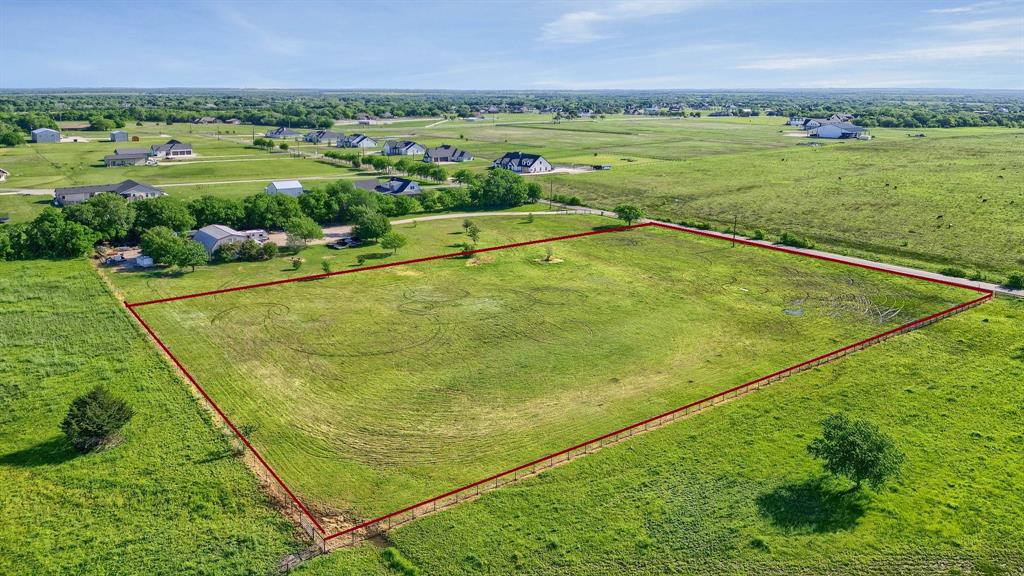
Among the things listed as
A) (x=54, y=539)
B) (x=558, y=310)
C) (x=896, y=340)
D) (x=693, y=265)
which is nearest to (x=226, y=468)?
(x=54, y=539)

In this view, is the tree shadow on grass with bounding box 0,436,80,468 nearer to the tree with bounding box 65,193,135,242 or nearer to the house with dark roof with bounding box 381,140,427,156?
the tree with bounding box 65,193,135,242

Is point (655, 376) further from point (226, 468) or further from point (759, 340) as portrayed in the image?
point (226, 468)

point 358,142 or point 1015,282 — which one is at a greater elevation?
point 358,142

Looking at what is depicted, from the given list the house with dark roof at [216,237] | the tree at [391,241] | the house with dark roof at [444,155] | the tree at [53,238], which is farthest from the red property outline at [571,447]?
the house with dark roof at [444,155]

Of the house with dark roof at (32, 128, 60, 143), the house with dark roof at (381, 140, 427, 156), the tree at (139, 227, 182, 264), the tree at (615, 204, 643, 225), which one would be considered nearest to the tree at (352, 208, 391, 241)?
the tree at (139, 227, 182, 264)

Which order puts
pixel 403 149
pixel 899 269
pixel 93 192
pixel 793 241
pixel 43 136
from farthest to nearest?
pixel 43 136
pixel 403 149
pixel 93 192
pixel 793 241
pixel 899 269

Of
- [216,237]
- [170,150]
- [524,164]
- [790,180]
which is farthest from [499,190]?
[170,150]

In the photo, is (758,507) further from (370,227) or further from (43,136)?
(43,136)
